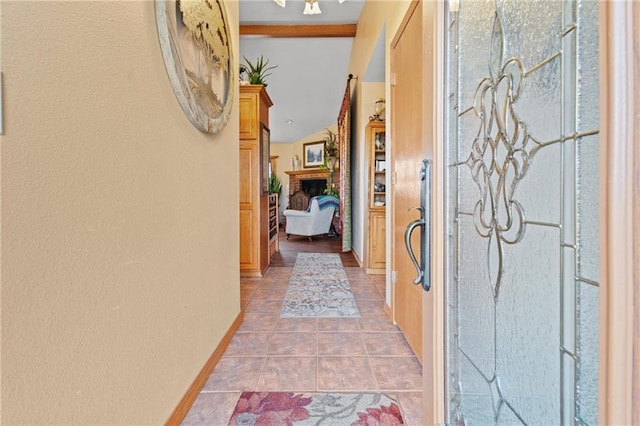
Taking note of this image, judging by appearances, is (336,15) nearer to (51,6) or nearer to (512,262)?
(51,6)

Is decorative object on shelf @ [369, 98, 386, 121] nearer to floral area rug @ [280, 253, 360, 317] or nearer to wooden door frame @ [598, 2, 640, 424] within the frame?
floral area rug @ [280, 253, 360, 317]

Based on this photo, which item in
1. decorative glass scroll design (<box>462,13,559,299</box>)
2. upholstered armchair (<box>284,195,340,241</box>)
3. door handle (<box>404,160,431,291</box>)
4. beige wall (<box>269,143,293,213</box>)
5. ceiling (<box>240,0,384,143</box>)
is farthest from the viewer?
beige wall (<box>269,143,293,213</box>)

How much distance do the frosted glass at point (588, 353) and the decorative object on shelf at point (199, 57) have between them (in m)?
1.36

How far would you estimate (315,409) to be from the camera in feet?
4.41

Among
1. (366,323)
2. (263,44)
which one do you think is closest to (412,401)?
(366,323)

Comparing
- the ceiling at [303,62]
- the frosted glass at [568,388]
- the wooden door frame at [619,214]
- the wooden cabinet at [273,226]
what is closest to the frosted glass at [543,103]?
the wooden door frame at [619,214]

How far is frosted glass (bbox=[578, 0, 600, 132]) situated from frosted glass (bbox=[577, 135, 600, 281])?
27 mm

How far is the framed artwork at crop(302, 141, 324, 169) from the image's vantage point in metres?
9.06

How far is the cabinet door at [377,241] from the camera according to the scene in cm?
362

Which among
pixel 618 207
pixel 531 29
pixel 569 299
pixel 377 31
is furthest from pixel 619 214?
pixel 377 31

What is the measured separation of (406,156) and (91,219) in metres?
1.72

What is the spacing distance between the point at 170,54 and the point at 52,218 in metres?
0.75

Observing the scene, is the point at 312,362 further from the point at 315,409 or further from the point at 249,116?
the point at 249,116

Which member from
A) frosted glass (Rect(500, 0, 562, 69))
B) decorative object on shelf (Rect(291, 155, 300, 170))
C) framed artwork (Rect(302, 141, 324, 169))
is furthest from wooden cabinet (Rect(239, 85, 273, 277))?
decorative object on shelf (Rect(291, 155, 300, 170))
